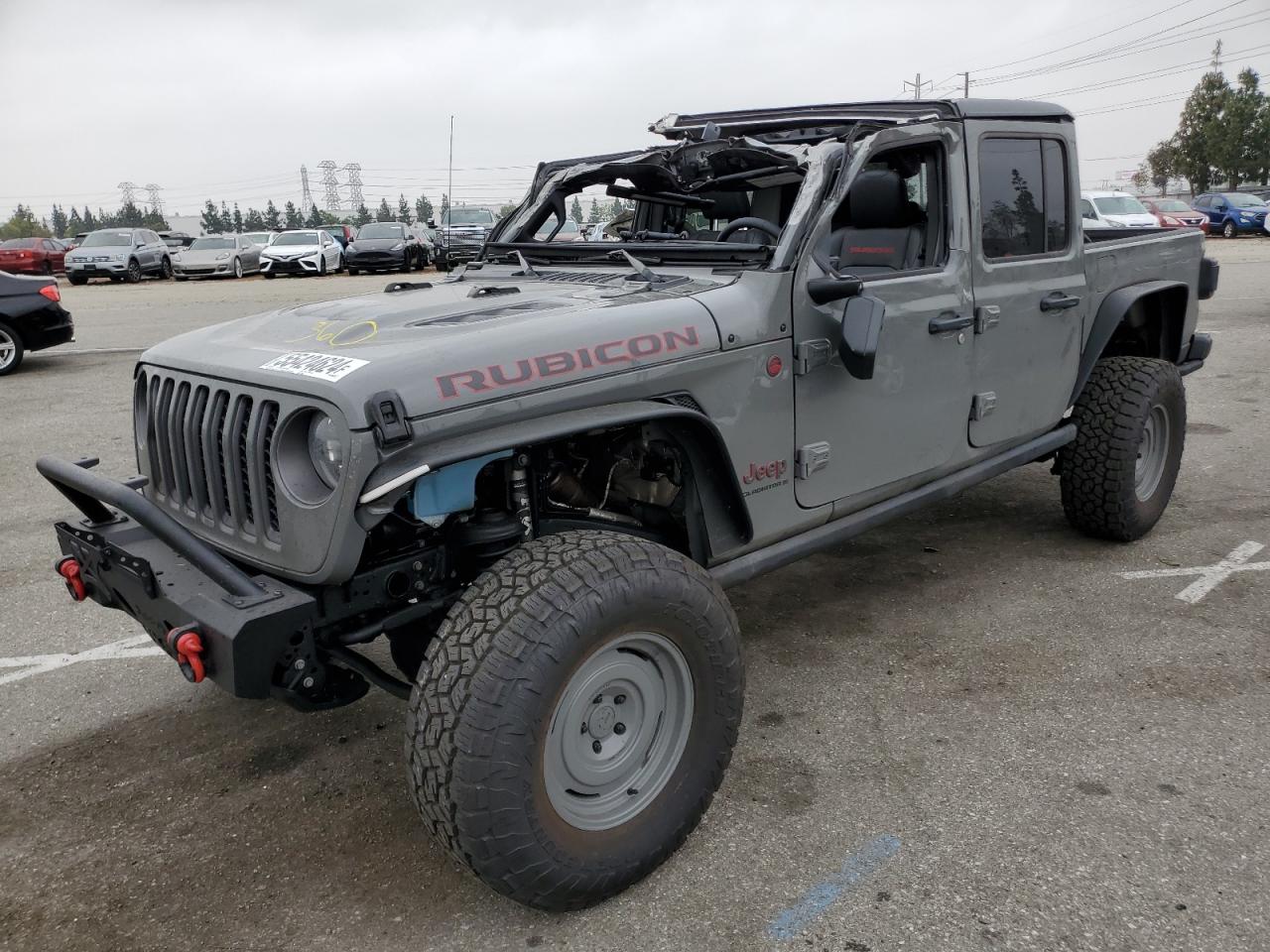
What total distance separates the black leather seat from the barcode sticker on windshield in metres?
1.74

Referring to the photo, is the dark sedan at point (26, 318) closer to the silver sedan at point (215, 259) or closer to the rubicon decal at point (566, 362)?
the rubicon decal at point (566, 362)

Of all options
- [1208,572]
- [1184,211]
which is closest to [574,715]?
[1208,572]

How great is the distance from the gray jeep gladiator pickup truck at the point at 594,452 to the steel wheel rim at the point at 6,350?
874 centimetres

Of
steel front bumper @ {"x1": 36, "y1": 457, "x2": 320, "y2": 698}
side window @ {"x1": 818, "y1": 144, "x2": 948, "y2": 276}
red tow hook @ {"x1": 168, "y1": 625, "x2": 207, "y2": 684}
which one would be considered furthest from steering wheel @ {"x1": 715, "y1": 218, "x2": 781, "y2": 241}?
red tow hook @ {"x1": 168, "y1": 625, "x2": 207, "y2": 684}

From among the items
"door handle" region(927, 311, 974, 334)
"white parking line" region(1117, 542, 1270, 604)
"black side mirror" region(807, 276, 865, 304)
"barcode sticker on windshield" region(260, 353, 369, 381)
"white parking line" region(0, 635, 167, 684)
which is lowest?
"white parking line" region(0, 635, 167, 684)

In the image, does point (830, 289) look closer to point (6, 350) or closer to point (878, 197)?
point (878, 197)

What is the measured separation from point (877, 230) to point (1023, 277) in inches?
26.4

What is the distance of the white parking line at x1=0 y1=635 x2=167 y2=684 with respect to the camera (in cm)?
394

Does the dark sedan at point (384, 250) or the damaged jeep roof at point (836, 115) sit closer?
the damaged jeep roof at point (836, 115)

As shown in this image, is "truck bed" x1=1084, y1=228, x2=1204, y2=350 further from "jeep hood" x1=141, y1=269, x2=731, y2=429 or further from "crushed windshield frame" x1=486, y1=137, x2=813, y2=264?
"jeep hood" x1=141, y1=269, x2=731, y2=429

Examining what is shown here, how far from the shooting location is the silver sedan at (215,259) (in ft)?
89.9

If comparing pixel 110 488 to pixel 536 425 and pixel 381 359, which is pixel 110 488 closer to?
pixel 381 359

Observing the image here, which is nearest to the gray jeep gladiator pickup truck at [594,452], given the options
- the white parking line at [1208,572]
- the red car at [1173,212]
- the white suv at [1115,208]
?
the white parking line at [1208,572]

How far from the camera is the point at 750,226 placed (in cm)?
362
